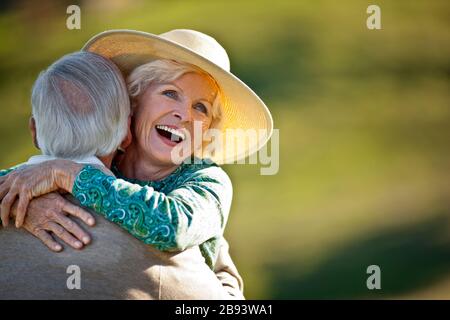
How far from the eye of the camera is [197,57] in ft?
8.70

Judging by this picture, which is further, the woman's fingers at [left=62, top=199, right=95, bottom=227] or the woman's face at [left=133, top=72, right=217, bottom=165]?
the woman's face at [left=133, top=72, right=217, bottom=165]

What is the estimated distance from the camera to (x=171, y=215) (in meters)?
2.18

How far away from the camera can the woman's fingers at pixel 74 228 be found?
7.18 feet

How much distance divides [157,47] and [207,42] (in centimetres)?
17

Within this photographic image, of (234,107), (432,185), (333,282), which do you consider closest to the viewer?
(234,107)

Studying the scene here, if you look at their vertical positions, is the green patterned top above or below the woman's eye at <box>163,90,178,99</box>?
below

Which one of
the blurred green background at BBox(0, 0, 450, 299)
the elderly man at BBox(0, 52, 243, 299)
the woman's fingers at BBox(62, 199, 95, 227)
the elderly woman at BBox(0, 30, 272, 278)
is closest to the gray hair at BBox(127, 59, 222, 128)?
the elderly woman at BBox(0, 30, 272, 278)

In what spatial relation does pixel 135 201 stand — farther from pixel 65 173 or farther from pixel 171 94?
pixel 171 94

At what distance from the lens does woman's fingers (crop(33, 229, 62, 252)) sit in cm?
221

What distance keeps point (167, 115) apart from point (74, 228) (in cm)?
61

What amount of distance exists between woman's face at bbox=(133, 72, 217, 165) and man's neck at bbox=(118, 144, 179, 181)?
20 mm

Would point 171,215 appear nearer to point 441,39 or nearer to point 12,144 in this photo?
point 12,144

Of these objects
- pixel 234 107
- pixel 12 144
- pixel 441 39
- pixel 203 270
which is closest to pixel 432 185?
pixel 441 39

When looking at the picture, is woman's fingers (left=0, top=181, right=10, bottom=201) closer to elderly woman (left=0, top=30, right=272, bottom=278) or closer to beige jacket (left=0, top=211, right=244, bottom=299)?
elderly woman (left=0, top=30, right=272, bottom=278)
